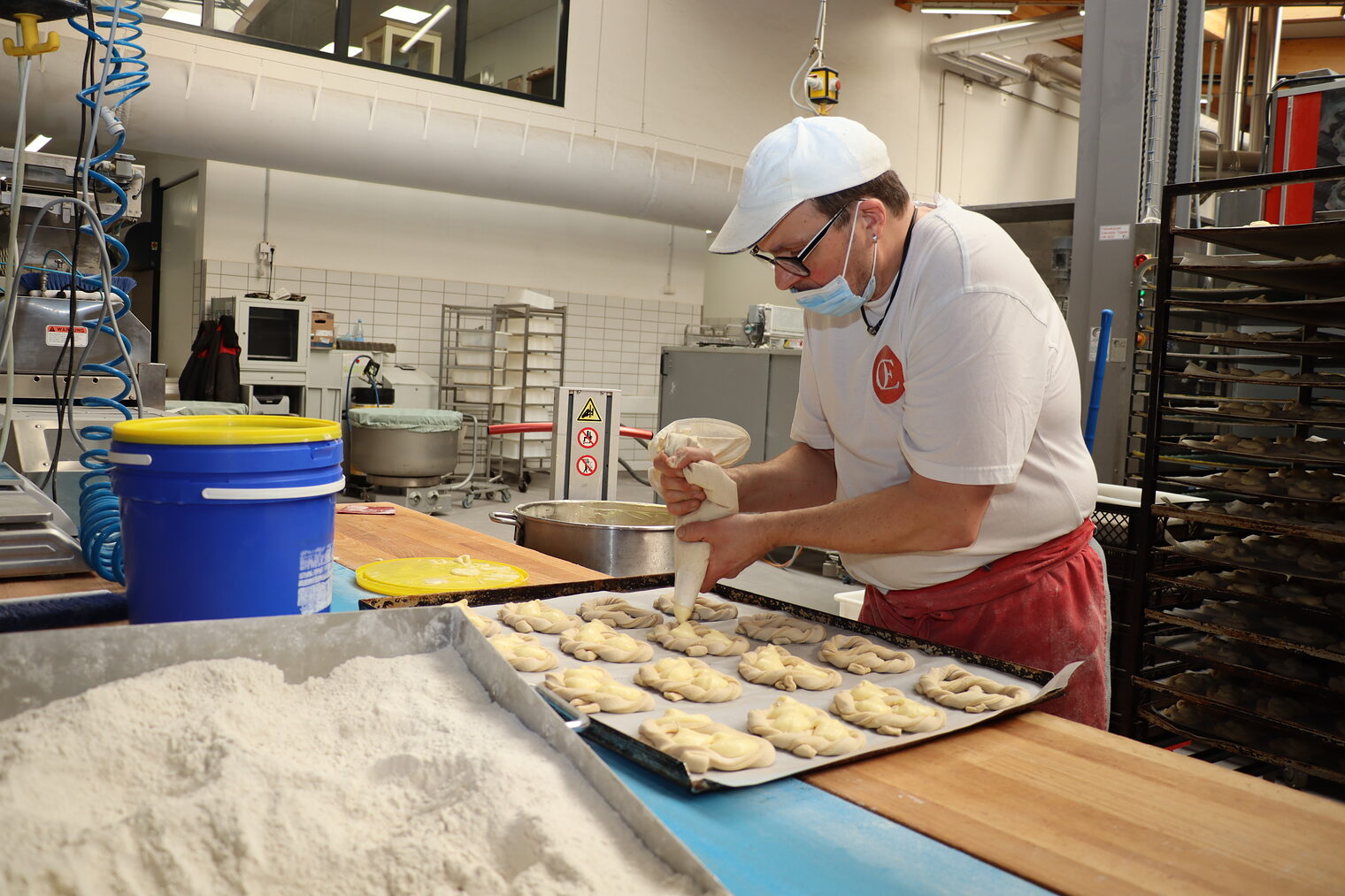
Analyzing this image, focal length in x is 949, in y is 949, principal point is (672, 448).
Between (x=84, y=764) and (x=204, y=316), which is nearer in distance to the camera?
(x=84, y=764)

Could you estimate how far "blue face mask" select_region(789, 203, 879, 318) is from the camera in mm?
1490

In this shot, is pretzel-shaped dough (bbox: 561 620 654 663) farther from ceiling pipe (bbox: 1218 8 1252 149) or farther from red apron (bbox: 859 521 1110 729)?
ceiling pipe (bbox: 1218 8 1252 149)

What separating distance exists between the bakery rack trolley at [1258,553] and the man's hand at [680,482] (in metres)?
1.47

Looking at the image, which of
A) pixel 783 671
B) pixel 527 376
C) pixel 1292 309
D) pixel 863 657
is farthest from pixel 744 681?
pixel 527 376

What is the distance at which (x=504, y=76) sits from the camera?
29.8ft

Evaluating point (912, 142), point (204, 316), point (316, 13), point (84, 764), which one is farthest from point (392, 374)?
point (84, 764)

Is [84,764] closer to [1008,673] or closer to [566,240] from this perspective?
[1008,673]

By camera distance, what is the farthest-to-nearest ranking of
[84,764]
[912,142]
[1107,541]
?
1. [912,142]
2. [1107,541]
3. [84,764]

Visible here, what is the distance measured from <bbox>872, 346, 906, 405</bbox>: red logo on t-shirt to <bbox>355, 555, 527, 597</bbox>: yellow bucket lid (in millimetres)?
681

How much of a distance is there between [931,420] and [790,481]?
0.53 meters

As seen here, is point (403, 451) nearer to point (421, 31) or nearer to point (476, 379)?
point (476, 379)

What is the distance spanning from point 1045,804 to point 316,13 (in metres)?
8.81

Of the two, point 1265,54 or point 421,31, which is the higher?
point 421,31

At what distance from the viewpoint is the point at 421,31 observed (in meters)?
8.26
